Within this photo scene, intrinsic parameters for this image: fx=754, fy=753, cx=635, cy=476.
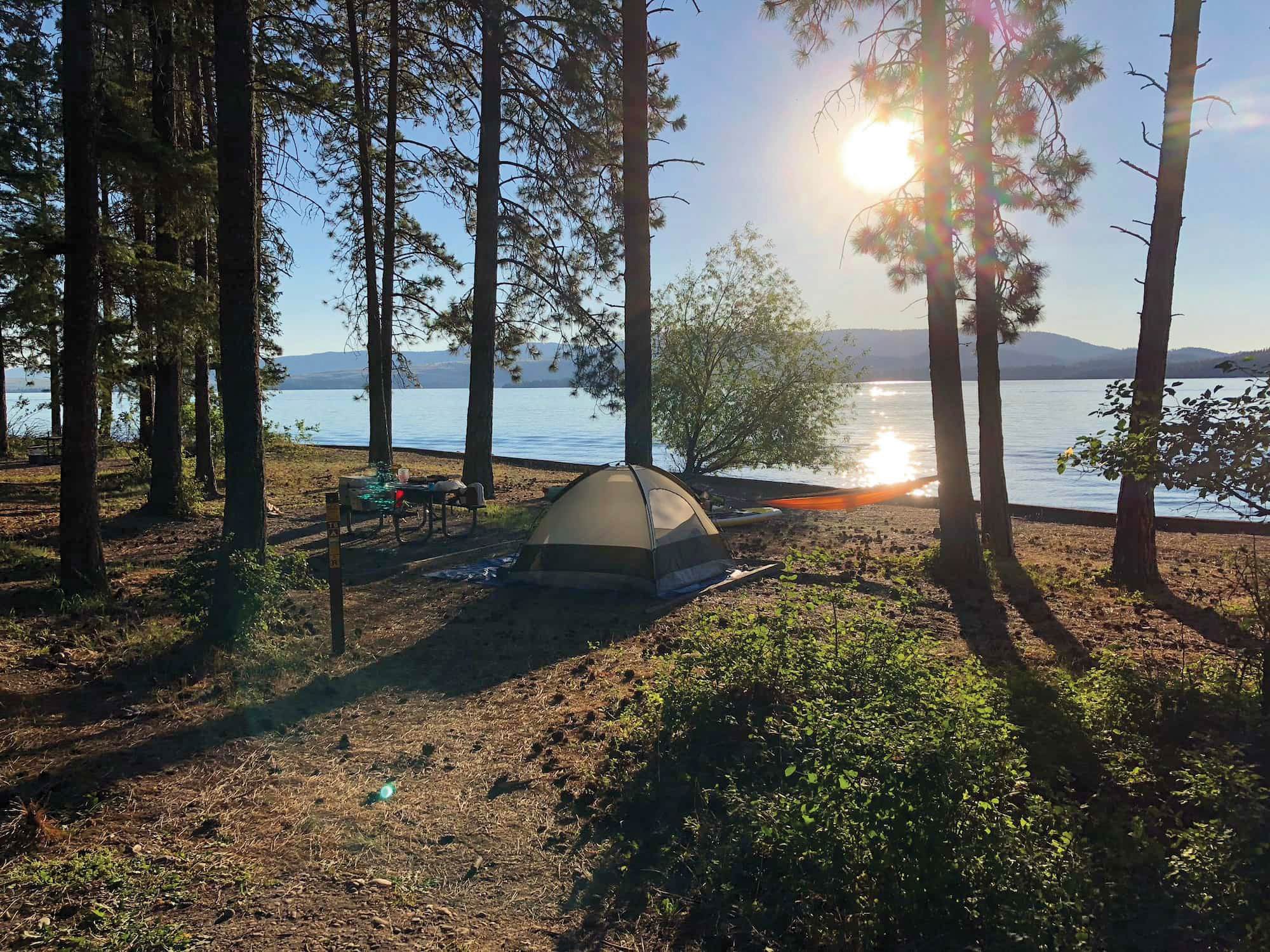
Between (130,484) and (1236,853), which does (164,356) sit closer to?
(130,484)

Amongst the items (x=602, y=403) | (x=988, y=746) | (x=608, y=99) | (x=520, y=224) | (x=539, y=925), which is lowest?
(x=539, y=925)

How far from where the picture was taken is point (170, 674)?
5.51 metres

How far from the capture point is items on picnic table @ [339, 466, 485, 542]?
11016 mm

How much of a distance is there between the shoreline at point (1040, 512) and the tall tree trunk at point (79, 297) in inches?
192

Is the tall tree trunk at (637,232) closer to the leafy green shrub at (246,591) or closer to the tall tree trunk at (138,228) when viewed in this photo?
the leafy green shrub at (246,591)

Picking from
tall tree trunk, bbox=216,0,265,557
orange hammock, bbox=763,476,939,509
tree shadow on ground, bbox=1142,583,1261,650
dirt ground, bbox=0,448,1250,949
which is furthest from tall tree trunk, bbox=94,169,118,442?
tree shadow on ground, bbox=1142,583,1261,650

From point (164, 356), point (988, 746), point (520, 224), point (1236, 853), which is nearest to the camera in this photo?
point (1236, 853)

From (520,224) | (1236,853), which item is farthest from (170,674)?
(520,224)

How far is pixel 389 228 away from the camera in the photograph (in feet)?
53.5

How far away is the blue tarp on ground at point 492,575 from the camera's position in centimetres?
816

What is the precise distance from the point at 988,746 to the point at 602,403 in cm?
1439

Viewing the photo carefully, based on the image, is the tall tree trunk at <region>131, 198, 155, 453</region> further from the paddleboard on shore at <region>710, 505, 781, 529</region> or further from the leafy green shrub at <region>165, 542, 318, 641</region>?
the paddleboard on shore at <region>710, 505, 781, 529</region>

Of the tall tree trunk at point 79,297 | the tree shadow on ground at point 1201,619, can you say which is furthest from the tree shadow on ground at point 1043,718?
the tall tree trunk at point 79,297

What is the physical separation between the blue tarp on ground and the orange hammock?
209 inches
